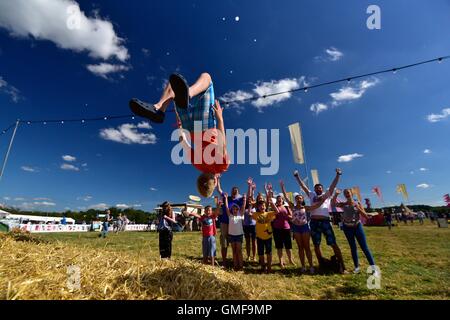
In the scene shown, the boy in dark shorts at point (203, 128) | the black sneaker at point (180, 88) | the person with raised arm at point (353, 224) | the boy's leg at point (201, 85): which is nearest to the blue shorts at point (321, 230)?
the person with raised arm at point (353, 224)

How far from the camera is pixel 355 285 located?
4.51m

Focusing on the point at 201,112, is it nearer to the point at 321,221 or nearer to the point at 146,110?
the point at 146,110

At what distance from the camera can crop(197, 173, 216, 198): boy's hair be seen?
4258mm

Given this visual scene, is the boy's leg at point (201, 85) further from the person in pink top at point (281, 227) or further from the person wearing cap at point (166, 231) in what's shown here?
the person in pink top at point (281, 227)

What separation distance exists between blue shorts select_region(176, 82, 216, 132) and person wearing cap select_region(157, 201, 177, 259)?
2.57 m

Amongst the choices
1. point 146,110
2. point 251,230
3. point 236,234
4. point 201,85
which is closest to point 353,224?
point 236,234

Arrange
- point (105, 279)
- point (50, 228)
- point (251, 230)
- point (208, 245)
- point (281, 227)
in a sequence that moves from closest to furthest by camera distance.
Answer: point (105, 279) → point (208, 245) → point (281, 227) → point (251, 230) → point (50, 228)

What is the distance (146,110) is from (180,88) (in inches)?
23.2

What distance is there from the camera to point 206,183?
14.0 feet

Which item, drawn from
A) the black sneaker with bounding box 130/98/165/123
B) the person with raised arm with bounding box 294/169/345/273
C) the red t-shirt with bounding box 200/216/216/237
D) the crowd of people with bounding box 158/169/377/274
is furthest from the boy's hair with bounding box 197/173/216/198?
the person with raised arm with bounding box 294/169/345/273
